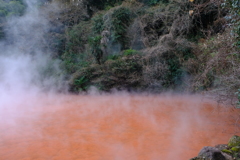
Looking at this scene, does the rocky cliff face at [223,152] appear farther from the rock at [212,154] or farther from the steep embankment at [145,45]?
the steep embankment at [145,45]

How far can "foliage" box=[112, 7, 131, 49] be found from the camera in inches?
457

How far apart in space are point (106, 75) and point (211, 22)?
583 centimetres

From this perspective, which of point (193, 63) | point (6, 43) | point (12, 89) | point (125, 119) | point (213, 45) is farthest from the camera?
point (6, 43)

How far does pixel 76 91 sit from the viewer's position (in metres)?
9.75

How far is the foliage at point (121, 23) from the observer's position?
11.6m

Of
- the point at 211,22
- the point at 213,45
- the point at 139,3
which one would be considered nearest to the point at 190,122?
the point at 213,45

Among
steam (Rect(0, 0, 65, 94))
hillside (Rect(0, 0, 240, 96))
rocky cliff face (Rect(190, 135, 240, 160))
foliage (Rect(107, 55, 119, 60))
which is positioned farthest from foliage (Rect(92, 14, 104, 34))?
rocky cliff face (Rect(190, 135, 240, 160))

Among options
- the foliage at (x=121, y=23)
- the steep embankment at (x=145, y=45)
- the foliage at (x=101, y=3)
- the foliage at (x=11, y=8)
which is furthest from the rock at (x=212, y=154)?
the foliage at (x=11, y=8)

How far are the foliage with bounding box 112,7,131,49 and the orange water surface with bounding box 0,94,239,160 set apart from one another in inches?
199

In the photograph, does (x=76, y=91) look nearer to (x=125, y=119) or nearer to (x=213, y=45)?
(x=125, y=119)

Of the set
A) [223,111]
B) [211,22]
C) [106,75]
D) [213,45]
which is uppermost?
[211,22]

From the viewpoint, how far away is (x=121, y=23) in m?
11.8

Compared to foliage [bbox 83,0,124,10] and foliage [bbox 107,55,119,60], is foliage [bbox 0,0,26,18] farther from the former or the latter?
foliage [bbox 107,55,119,60]

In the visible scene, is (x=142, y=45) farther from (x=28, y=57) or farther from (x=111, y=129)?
(x=111, y=129)
